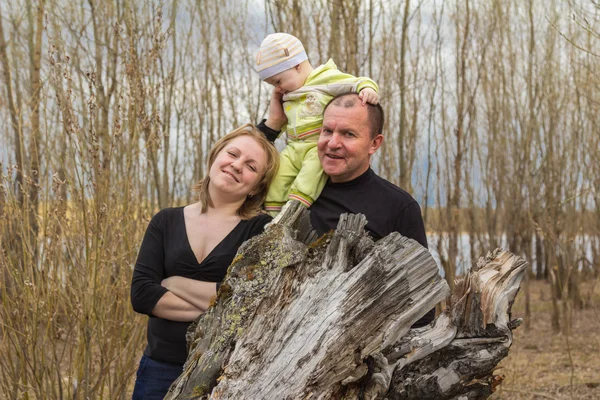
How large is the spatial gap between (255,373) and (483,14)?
10.9 m

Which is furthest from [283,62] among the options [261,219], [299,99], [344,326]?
[344,326]

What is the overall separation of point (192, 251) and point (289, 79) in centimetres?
97

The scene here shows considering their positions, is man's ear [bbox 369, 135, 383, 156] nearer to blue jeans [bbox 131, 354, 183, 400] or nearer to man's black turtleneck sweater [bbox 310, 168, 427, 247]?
man's black turtleneck sweater [bbox 310, 168, 427, 247]

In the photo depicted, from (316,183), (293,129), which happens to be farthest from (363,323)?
(293,129)

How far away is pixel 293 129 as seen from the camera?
9.77 ft

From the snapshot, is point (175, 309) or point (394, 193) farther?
point (394, 193)

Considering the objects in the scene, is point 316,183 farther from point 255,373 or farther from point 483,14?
point 483,14

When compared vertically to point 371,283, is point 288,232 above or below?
above

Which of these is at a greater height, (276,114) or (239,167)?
(276,114)

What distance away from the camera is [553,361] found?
8.66 meters

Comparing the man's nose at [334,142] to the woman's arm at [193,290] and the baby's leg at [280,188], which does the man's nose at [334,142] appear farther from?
the woman's arm at [193,290]

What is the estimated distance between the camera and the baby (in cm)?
274

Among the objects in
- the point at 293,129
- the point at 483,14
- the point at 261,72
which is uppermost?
the point at 483,14

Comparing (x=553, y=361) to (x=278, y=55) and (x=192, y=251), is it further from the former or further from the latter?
(x=192, y=251)
